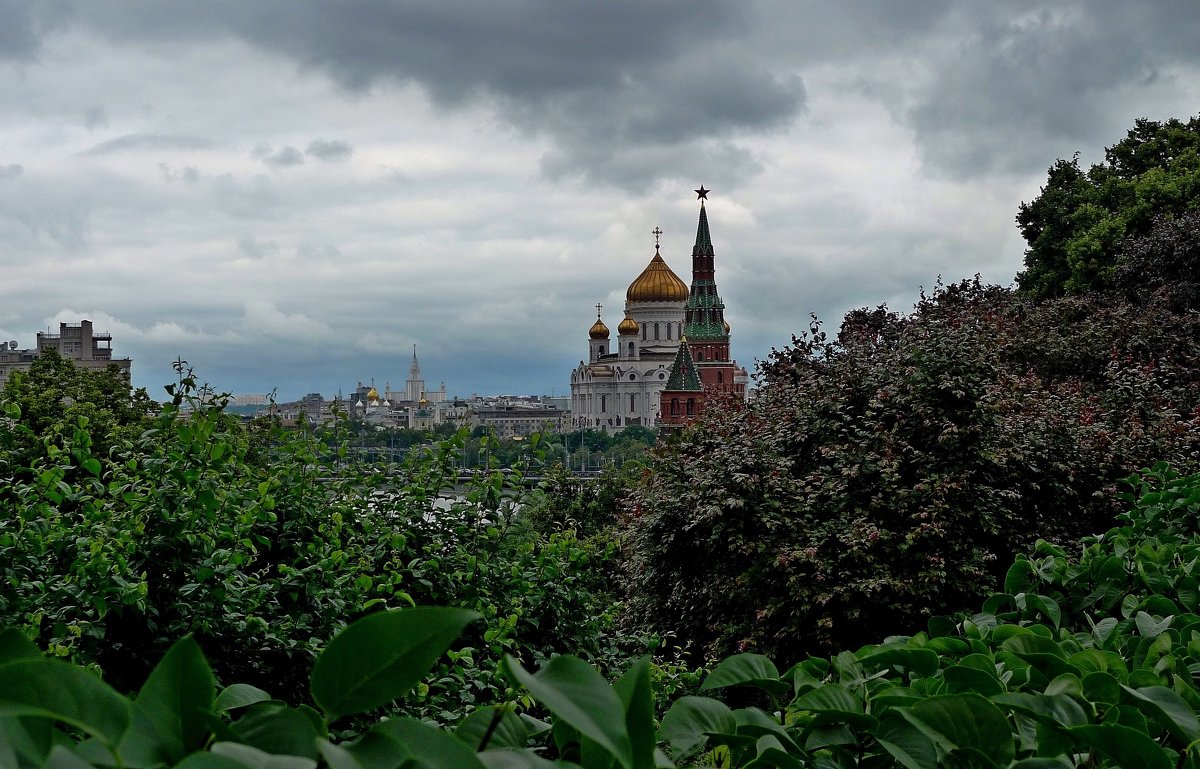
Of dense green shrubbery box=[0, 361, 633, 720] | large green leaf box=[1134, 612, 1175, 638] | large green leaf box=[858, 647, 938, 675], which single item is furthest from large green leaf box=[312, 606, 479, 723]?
dense green shrubbery box=[0, 361, 633, 720]

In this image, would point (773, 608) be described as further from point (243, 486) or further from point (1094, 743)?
point (1094, 743)

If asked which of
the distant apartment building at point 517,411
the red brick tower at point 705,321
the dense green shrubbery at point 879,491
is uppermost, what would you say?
the red brick tower at point 705,321

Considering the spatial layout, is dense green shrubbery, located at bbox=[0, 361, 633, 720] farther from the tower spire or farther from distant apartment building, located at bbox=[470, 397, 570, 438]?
distant apartment building, located at bbox=[470, 397, 570, 438]

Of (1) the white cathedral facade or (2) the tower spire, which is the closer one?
(2) the tower spire

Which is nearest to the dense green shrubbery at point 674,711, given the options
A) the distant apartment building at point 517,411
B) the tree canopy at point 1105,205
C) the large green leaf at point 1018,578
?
the large green leaf at point 1018,578

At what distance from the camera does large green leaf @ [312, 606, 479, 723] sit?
0.94 metres

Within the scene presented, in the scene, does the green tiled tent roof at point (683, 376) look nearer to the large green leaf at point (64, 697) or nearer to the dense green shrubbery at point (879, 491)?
the dense green shrubbery at point (879, 491)

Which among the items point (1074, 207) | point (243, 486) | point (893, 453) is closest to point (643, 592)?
point (893, 453)

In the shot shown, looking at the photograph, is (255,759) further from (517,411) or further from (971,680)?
(517,411)

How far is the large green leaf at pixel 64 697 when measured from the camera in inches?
32.0

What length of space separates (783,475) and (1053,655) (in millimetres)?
7157

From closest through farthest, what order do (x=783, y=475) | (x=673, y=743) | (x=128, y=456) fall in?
1. (x=673, y=743)
2. (x=128, y=456)
3. (x=783, y=475)

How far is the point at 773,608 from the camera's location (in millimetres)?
8281

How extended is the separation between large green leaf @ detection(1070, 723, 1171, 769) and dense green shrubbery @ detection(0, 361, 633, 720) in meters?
2.97
